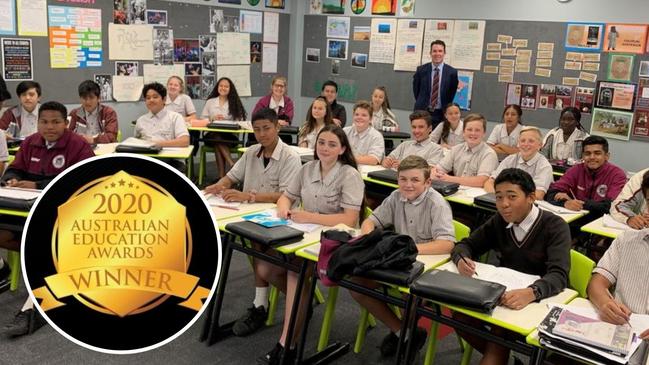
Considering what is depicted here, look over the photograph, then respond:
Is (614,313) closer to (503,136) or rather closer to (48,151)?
(48,151)

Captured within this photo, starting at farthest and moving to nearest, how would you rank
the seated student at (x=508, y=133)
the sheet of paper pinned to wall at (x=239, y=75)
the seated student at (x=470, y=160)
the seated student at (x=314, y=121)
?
the sheet of paper pinned to wall at (x=239, y=75), the seated student at (x=508, y=133), the seated student at (x=314, y=121), the seated student at (x=470, y=160)

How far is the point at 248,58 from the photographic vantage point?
7.95 metres

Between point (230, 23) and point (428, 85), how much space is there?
104 inches

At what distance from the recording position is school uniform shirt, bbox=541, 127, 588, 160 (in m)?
5.61

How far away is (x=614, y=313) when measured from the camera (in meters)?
2.07

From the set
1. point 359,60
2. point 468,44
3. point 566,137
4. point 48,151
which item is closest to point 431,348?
point 48,151

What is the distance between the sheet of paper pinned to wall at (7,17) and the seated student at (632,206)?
214 inches

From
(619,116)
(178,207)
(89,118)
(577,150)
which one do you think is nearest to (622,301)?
(178,207)

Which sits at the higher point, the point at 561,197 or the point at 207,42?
the point at 207,42

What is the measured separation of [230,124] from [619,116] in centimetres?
386

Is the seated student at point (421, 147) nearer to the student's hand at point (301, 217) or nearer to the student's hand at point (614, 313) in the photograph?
the student's hand at point (301, 217)

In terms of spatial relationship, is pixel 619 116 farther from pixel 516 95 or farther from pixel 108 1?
pixel 108 1

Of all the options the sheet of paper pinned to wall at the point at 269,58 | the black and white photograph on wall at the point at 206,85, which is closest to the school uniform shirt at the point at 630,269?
the black and white photograph on wall at the point at 206,85

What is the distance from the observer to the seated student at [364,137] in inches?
202
